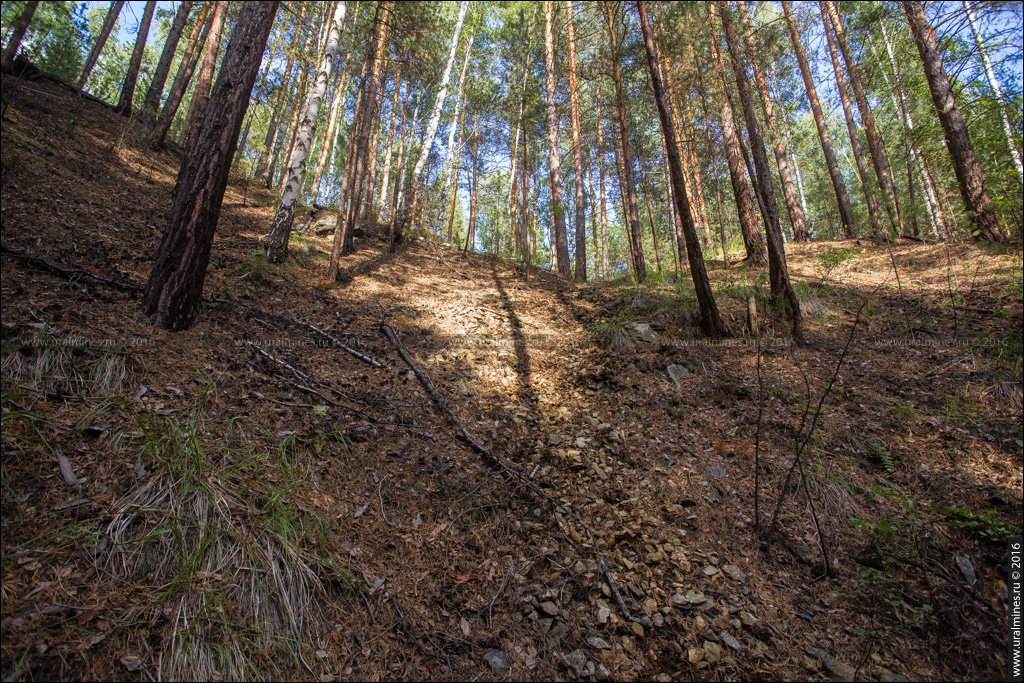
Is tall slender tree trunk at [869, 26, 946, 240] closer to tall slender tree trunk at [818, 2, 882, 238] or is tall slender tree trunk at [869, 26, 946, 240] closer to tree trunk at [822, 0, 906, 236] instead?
tree trunk at [822, 0, 906, 236]

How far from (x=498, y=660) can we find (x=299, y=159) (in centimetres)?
885

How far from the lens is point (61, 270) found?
3.87m

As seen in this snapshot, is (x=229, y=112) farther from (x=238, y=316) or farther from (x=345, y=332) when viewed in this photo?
(x=345, y=332)

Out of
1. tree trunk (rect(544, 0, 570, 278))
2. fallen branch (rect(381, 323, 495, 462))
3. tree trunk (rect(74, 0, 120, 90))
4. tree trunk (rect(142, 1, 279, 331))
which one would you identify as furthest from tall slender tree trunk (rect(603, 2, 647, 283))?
tree trunk (rect(74, 0, 120, 90))

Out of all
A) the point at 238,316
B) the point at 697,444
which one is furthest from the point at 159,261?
the point at 697,444

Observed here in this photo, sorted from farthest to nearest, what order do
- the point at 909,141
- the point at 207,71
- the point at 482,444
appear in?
the point at 207,71 < the point at 909,141 < the point at 482,444

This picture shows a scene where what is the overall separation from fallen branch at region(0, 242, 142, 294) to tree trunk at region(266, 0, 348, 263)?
11.0ft

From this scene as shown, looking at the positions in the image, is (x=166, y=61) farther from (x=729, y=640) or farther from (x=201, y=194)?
(x=729, y=640)

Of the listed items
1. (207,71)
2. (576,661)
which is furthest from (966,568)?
(207,71)

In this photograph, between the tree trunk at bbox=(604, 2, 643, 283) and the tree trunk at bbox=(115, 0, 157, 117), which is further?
the tree trunk at bbox=(115, 0, 157, 117)

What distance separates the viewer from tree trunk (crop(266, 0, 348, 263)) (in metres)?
7.49

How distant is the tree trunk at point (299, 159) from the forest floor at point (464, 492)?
4.70 feet

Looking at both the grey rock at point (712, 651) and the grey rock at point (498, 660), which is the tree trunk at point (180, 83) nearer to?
the grey rock at point (498, 660)

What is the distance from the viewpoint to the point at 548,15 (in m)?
13.5
